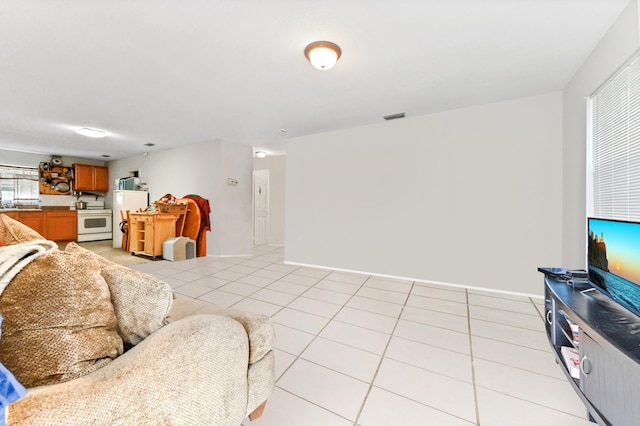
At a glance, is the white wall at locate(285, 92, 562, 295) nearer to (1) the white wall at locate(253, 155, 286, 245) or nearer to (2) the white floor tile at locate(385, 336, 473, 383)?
(2) the white floor tile at locate(385, 336, 473, 383)

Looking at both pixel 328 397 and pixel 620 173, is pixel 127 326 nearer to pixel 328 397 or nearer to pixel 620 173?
pixel 328 397

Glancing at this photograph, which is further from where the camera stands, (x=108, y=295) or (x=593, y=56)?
(x=593, y=56)

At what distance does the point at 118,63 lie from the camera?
2.40m

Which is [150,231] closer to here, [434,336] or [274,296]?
[274,296]

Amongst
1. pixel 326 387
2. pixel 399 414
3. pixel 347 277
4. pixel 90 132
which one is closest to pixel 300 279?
pixel 347 277

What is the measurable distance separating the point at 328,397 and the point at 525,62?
3.31 m

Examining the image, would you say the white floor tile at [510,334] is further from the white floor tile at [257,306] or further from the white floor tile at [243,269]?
the white floor tile at [243,269]

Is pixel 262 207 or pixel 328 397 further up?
pixel 262 207

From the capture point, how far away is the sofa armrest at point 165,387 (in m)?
0.64

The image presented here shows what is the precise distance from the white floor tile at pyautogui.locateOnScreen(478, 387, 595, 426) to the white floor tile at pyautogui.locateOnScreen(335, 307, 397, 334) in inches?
34.4

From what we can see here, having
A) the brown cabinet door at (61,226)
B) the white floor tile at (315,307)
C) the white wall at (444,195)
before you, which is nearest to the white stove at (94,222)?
the brown cabinet door at (61,226)

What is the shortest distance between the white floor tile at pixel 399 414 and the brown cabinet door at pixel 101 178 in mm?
9219

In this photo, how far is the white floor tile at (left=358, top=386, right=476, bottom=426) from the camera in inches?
51.7

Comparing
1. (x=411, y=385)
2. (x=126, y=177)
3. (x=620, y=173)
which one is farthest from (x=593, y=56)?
(x=126, y=177)
